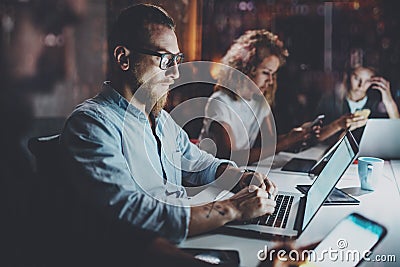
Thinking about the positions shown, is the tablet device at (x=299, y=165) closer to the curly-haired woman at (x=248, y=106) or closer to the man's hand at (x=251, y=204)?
the curly-haired woman at (x=248, y=106)

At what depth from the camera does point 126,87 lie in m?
1.51

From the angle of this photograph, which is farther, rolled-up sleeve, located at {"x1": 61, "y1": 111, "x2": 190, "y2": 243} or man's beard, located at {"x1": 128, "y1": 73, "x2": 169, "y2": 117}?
man's beard, located at {"x1": 128, "y1": 73, "x2": 169, "y2": 117}

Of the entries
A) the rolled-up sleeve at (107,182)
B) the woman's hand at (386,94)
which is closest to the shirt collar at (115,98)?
the rolled-up sleeve at (107,182)

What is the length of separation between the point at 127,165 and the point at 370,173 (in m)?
0.82

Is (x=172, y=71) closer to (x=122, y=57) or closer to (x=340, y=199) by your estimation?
(x=122, y=57)

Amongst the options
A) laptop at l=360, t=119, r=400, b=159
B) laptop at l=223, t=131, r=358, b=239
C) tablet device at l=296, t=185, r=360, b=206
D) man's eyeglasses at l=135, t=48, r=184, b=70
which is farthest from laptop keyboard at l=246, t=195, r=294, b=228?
laptop at l=360, t=119, r=400, b=159

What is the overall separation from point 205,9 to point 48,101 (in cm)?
139

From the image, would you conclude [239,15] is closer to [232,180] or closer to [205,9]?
[205,9]

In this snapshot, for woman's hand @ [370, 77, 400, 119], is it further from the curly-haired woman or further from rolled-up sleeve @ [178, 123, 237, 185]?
rolled-up sleeve @ [178, 123, 237, 185]

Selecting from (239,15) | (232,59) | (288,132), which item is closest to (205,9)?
(239,15)

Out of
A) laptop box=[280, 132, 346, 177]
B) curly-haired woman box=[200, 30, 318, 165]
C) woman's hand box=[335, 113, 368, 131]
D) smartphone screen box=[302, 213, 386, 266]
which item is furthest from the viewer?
woman's hand box=[335, 113, 368, 131]

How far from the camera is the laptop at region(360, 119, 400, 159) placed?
7.02 ft

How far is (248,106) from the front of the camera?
2342 mm

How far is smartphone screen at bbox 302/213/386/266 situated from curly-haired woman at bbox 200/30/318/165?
66cm
